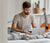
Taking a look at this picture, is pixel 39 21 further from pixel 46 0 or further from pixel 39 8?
pixel 46 0

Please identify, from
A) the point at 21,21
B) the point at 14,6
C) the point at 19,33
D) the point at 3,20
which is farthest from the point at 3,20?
the point at 14,6

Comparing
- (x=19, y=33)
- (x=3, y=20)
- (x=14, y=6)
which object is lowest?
(x=19, y=33)

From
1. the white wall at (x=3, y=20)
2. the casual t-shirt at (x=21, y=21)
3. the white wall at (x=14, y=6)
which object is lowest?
the casual t-shirt at (x=21, y=21)

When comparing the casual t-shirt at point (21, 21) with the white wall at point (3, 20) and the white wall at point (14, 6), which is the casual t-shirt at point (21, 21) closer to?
the white wall at point (14, 6)

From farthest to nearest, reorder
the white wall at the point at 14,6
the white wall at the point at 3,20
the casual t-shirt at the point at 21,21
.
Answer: the white wall at the point at 14,6 < the casual t-shirt at the point at 21,21 < the white wall at the point at 3,20

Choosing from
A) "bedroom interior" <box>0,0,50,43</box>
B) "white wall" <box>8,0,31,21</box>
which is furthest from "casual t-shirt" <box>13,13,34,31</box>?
"white wall" <box>8,0,31,21</box>

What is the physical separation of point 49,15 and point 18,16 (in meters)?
1.67

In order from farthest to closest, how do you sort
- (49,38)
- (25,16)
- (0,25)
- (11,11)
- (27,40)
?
(11,11)
(25,16)
(49,38)
(27,40)
(0,25)

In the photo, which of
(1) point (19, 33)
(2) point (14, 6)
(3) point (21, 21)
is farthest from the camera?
(2) point (14, 6)

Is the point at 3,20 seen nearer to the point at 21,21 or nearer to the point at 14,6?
the point at 21,21

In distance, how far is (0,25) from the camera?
215 millimetres

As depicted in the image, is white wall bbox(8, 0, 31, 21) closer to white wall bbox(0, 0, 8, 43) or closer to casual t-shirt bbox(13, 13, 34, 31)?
casual t-shirt bbox(13, 13, 34, 31)

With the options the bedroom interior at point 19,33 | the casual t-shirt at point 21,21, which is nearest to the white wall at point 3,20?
the bedroom interior at point 19,33

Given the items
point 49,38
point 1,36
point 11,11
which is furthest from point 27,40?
point 11,11
